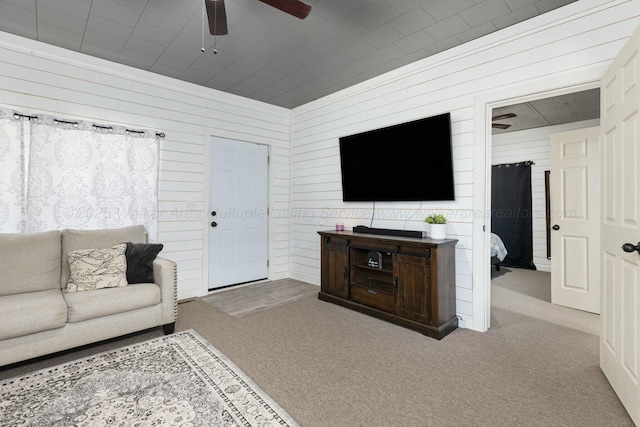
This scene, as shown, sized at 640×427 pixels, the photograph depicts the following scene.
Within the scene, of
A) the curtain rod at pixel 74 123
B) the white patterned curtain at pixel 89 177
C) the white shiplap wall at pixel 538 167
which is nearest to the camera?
the curtain rod at pixel 74 123

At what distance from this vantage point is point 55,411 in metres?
1.80

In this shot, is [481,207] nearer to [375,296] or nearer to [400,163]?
[400,163]

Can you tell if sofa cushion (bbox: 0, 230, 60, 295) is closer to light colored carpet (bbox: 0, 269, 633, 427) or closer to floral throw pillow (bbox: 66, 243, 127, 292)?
floral throw pillow (bbox: 66, 243, 127, 292)

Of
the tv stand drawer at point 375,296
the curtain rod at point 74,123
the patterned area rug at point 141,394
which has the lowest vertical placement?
the patterned area rug at point 141,394

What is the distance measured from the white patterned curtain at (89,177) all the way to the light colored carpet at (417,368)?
1385mm

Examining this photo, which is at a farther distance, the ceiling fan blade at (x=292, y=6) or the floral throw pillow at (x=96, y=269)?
the floral throw pillow at (x=96, y=269)

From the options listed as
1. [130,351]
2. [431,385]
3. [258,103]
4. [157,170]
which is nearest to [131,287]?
[130,351]

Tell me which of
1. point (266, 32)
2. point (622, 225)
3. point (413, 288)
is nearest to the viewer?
point (622, 225)

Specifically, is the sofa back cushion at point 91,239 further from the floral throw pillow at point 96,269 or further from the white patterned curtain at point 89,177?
the white patterned curtain at point 89,177

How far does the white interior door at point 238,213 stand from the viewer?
14.3 ft

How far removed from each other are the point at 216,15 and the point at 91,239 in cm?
235

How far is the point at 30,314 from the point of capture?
86.3 inches

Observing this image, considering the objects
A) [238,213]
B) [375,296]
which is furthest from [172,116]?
[375,296]

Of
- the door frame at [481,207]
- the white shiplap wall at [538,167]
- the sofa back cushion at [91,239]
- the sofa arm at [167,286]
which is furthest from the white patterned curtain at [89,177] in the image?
the white shiplap wall at [538,167]
